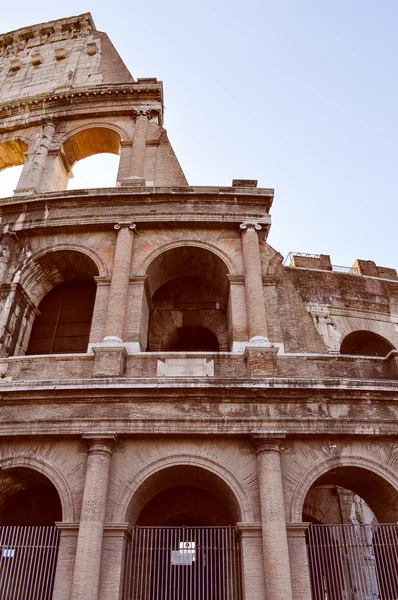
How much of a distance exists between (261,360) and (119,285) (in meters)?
3.21

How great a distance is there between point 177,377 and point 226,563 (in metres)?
2.99

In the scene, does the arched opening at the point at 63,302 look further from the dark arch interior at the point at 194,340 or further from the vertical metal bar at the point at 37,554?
the vertical metal bar at the point at 37,554

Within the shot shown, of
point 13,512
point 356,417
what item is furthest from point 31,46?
point 356,417

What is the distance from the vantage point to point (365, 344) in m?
13.5

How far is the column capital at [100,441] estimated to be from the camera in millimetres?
8070

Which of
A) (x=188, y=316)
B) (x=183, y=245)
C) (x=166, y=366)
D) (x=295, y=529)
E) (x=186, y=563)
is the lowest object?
(x=186, y=563)

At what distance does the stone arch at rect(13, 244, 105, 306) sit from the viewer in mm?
10711

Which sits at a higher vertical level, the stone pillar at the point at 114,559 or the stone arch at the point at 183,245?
the stone arch at the point at 183,245

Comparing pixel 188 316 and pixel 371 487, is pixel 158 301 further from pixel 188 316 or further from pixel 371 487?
pixel 371 487

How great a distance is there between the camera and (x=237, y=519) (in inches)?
316

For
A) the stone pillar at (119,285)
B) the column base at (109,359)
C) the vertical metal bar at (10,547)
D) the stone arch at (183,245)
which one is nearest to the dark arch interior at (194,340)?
the stone arch at (183,245)

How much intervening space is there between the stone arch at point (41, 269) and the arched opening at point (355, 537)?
626cm

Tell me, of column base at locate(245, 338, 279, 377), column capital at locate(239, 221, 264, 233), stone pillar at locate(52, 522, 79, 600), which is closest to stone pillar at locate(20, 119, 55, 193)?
column capital at locate(239, 221, 264, 233)

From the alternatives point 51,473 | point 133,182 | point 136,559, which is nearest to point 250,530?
point 136,559
